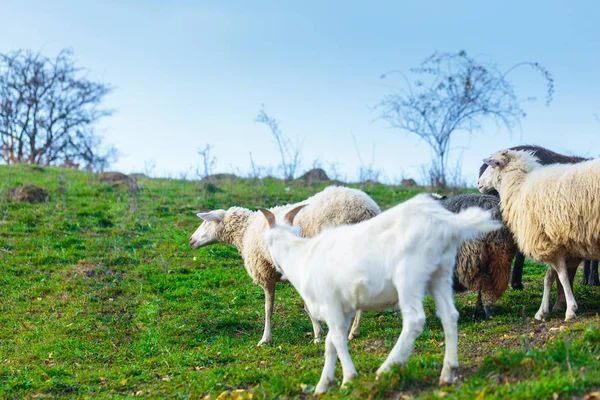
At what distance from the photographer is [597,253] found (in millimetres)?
7547

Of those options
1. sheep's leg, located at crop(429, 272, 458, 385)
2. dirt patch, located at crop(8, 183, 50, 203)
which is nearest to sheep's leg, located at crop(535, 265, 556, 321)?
sheep's leg, located at crop(429, 272, 458, 385)

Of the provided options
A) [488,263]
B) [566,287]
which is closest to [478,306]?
[488,263]

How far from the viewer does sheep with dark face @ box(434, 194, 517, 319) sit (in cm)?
870

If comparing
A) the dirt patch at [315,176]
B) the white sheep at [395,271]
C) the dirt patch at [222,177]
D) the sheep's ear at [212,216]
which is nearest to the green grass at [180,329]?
the white sheep at [395,271]

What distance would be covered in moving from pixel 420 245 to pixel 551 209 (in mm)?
3141

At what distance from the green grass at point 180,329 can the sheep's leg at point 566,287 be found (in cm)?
→ 15

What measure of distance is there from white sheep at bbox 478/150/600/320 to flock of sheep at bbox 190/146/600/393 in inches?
0.5

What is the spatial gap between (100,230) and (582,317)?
35.2 ft

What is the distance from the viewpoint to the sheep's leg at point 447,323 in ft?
17.7

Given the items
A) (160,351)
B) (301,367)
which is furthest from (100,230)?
(301,367)

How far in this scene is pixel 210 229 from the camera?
34.4ft

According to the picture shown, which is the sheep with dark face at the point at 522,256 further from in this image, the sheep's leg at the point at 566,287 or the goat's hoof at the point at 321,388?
the goat's hoof at the point at 321,388

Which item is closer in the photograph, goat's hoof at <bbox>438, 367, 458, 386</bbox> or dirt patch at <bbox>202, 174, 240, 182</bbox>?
goat's hoof at <bbox>438, 367, 458, 386</bbox>

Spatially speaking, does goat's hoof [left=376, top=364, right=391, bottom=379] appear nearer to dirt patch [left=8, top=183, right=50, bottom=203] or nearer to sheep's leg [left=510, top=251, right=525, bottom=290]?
sheep's leg [left=510, top=251, right=525, bottom=290]
